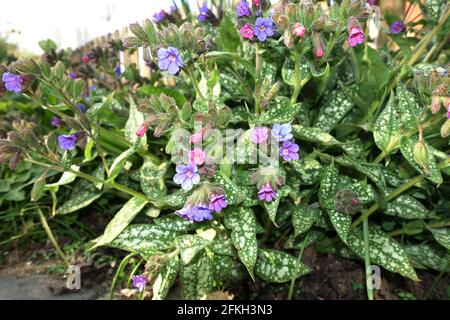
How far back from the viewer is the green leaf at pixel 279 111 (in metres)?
1.02

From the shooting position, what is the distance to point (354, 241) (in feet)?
3.71

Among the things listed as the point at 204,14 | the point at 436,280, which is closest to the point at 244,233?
the point at 436,280

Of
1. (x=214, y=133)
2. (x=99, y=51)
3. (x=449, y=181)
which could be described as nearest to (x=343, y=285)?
(x=449, y=181)

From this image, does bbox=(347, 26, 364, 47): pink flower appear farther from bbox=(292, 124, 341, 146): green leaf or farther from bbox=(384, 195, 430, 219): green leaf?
bbox=(384, 195, 430, 219): green leaf

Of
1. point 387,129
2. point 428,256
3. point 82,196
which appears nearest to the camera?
point 387,129

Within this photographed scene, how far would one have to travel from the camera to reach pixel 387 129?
1104 millimetres

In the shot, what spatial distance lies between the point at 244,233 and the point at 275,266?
0.70 ft

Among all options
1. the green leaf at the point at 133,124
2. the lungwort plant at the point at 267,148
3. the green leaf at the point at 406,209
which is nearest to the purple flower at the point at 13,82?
the lungwort plant at the point at 267,148

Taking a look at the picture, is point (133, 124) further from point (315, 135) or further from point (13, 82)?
point (315, 135)

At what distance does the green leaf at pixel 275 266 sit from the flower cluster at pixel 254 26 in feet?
1.93

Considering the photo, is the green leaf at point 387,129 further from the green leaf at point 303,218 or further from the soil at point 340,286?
the soil at point 340,286

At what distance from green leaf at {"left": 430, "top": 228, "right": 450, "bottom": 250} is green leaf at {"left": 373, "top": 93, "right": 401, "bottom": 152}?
27cm

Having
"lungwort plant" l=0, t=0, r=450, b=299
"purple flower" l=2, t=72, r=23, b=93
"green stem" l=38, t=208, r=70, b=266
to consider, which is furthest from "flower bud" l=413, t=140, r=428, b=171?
"green stem" l=38, t=208, r=70, b=266

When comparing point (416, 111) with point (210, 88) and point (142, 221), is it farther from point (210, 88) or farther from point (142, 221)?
point (142, 221)
